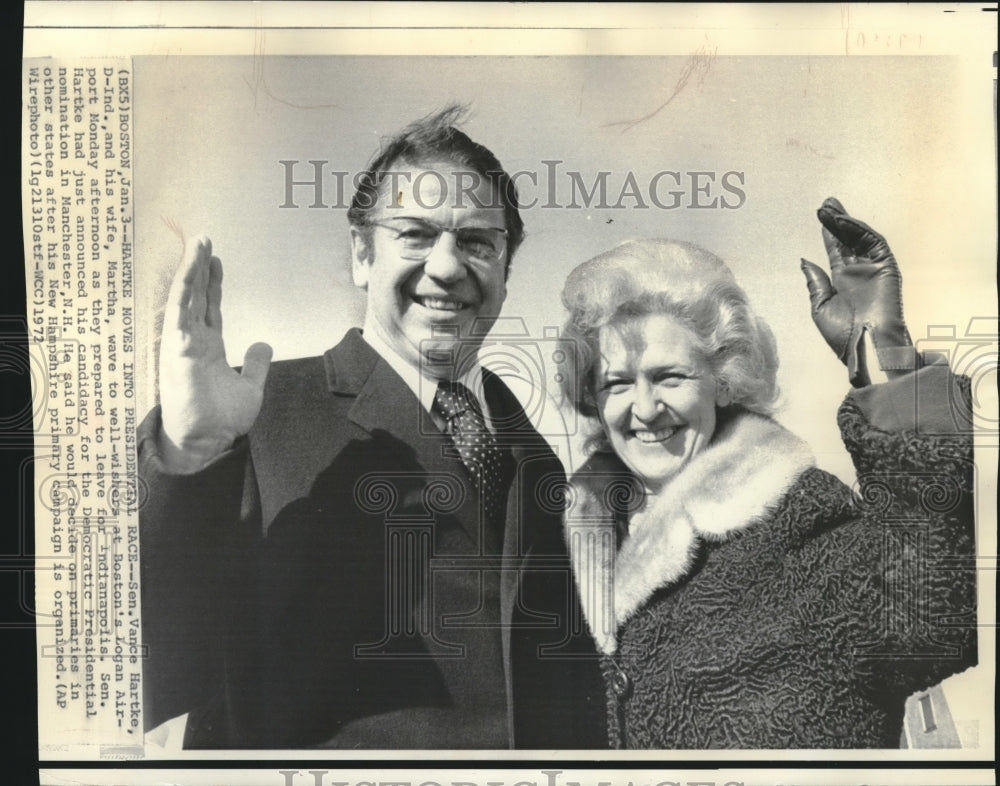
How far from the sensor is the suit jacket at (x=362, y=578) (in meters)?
1.35

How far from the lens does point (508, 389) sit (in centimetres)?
136

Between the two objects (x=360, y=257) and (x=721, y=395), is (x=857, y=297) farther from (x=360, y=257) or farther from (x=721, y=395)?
(x=360, y=257)

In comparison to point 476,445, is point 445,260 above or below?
above

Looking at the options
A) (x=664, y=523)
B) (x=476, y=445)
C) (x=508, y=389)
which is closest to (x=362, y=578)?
(x=476, y=445)

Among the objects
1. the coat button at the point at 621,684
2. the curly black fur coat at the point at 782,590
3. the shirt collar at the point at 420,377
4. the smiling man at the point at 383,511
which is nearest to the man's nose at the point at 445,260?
the smiling man at the point at 383,511

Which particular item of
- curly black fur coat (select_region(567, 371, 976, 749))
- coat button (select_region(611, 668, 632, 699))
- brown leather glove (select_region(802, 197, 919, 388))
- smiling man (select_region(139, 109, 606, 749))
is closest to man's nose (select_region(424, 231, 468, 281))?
smiling man (select_region(139, 109, 606, 749))

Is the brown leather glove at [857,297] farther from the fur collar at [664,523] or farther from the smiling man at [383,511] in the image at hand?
the smiling man at [383,511]

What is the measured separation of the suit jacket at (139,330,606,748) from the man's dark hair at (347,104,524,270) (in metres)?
0.23

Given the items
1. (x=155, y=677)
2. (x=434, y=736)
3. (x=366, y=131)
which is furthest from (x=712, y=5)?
(x=155, y=677)

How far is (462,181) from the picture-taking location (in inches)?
53.4

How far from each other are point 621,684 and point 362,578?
454 millimetres

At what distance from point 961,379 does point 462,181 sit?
34.6 inches

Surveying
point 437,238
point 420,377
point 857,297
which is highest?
point 437,238

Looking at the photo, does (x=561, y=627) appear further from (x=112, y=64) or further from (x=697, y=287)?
(x=112, y=64)
